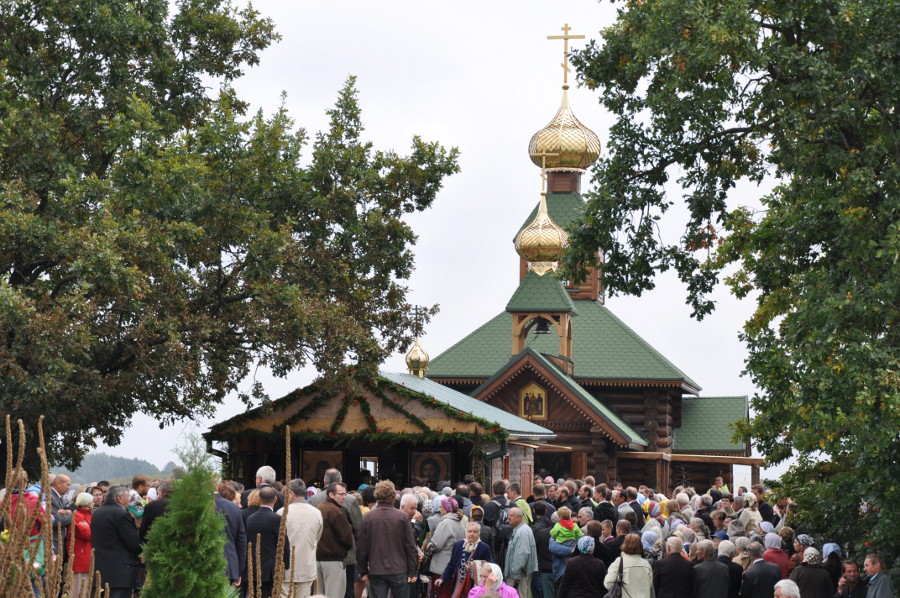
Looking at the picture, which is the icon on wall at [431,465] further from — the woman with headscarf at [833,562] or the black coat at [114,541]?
the black coat at [114,541]

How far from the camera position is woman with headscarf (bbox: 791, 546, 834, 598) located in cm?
1380

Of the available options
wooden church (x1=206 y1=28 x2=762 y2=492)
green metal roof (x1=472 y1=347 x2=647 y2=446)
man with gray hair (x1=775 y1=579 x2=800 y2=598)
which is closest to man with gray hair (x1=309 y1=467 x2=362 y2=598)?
man with gray hair (x1=775 y1=579 x2=800 y2=598)

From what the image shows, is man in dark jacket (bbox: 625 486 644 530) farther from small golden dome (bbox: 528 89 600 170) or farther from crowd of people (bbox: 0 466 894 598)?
small golden dome (bbox: 528 89 600 170)

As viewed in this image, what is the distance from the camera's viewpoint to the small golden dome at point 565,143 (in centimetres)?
5116

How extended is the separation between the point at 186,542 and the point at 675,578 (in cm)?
882

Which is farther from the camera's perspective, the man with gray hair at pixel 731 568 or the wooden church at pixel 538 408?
the wooden church at pixel 538 408

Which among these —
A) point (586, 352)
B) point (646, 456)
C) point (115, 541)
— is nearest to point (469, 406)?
point (646, 456)

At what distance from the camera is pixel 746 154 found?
19125 mm

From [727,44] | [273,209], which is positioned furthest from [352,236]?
[727,44]

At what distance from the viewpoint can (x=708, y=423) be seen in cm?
4734

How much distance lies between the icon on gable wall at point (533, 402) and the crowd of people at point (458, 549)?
23319 millimetres

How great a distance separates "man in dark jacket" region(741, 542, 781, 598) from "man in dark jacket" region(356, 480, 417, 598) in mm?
3627

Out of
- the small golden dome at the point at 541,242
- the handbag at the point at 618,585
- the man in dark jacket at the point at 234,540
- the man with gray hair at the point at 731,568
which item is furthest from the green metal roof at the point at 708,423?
the man in dark jacket at the point at 234,540

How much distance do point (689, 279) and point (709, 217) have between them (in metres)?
0.99
